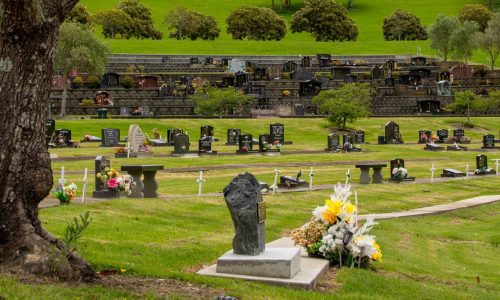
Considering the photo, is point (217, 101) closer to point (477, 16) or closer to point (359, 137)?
point (359, 137)

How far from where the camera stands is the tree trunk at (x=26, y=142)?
11938mm

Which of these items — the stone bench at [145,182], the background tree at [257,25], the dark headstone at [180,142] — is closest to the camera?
the stone bench at [145,182]

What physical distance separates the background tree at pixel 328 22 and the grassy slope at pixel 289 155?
66.1 m

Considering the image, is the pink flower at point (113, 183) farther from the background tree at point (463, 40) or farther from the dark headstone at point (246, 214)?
the background tree at point (463, 40)

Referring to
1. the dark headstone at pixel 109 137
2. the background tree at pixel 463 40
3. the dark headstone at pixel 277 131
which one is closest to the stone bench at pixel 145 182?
the dark headstone at pixel 109 137

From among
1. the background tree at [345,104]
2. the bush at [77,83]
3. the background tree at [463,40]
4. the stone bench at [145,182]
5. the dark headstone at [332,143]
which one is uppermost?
the background tree at [463,40]

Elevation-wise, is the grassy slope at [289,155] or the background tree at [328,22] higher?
the background tree at [328,22]

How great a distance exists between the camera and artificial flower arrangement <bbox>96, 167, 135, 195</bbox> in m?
26.2

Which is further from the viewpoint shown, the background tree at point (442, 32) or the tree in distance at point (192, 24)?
the tree in distance at point (192, 24)

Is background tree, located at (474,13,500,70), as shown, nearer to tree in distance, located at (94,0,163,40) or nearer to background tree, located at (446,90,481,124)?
background tree, located at (446,90,481,124)

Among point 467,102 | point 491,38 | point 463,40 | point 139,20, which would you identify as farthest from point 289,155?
point 139,20

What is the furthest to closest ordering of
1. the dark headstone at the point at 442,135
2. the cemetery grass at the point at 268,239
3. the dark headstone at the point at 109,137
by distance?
the dark headstone at the point at 442,135, the dark headstone at the point at 109,137, the cemetery grass at the point at 268,239

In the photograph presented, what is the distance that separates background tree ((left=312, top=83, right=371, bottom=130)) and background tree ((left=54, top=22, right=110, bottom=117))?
816 inches

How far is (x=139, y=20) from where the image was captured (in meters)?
144
